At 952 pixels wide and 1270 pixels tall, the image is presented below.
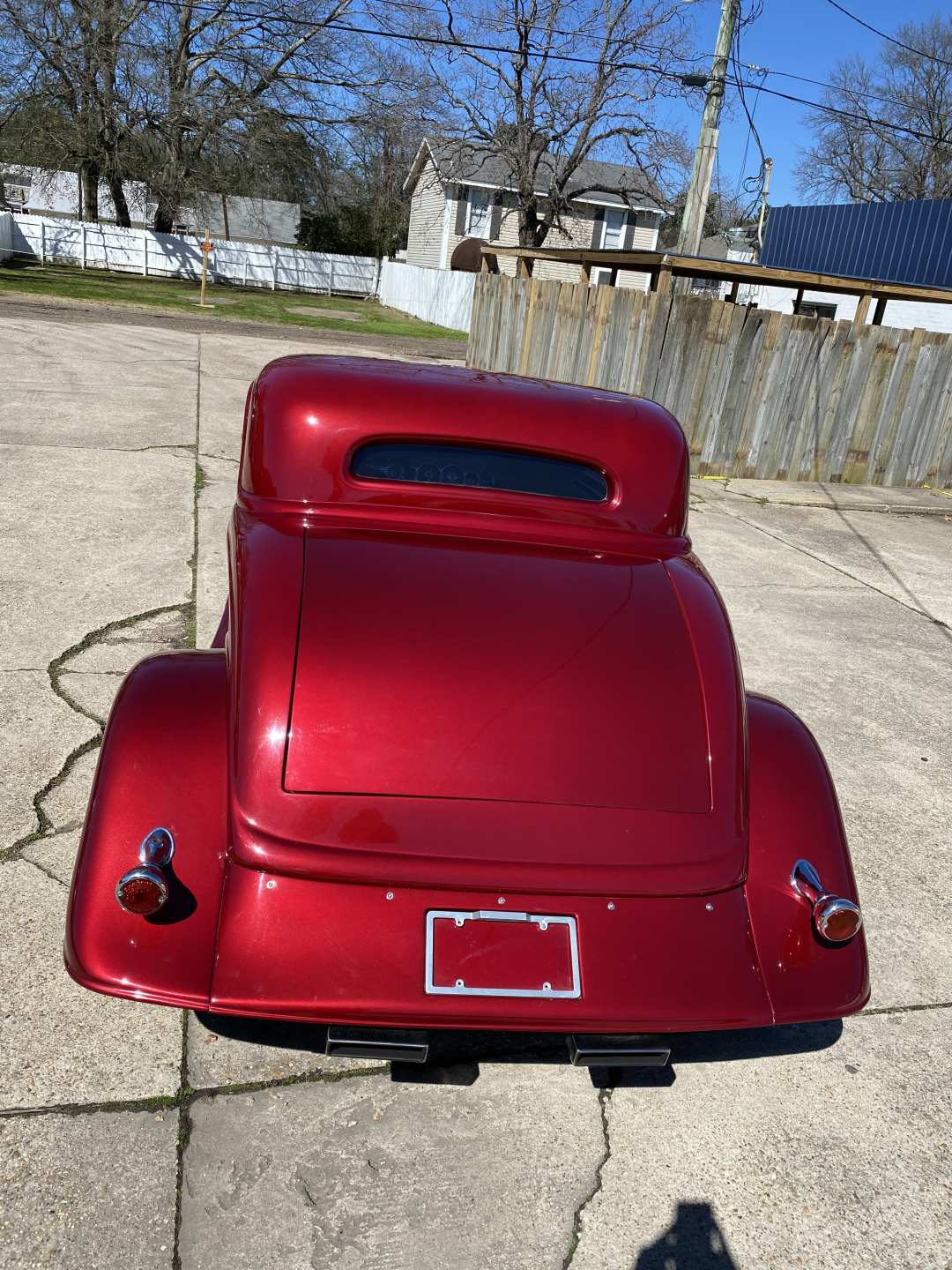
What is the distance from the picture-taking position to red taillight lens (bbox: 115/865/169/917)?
2104mm

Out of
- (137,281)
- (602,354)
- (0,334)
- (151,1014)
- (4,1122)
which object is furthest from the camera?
(137,281)

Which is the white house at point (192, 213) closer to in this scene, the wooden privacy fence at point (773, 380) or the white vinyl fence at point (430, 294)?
the white vinyl fence at point (430, 294)

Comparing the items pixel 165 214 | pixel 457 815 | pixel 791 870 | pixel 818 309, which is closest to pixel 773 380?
pixel 791 870

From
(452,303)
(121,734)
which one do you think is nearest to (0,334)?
(121,734)

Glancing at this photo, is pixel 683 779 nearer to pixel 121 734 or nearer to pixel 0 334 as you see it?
pixel 121 734

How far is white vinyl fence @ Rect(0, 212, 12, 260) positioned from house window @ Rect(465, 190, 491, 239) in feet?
56.7

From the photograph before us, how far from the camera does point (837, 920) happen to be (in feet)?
7.55

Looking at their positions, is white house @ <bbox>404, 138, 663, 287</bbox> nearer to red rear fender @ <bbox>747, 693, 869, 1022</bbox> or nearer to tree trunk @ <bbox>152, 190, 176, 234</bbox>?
→ tree trunk @ <bbox>152, 190, 176, 234</bbox>

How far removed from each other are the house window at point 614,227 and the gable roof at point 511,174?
1094 mm

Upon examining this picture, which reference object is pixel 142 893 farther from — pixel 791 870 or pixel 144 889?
pixel 791 870

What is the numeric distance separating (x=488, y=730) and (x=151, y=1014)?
1264 mm

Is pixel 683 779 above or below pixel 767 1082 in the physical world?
above

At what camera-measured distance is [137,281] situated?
28.5 m

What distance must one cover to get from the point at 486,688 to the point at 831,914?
1005 millimetres
